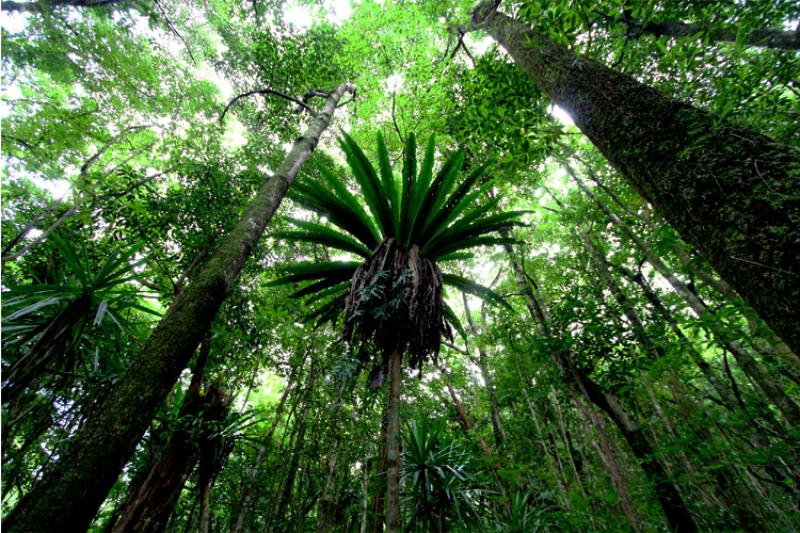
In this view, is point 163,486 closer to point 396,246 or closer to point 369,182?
point 396,246

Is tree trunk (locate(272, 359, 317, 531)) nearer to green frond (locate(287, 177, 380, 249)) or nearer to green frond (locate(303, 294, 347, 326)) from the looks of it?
green frond (locate(303, 294, 347, 326))

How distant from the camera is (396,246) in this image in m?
2.34

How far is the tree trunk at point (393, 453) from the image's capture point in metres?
1.33

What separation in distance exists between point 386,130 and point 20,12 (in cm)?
419

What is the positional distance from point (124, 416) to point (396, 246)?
1730mm

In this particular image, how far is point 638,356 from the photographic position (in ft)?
9.57

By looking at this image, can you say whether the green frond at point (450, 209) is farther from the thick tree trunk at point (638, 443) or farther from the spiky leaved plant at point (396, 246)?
the thick tree trunk at point (638, 443)

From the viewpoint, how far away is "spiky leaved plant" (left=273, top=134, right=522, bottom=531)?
1.97 meters

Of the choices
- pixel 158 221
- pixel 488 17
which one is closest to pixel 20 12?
pixel 158 221

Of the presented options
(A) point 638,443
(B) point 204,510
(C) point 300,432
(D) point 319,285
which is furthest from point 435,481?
(D) point 319,285

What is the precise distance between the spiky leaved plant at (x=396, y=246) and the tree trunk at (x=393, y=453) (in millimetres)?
12

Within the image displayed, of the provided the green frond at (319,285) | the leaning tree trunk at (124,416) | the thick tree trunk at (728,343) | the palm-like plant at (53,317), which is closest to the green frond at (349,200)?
the green frond at (319,285)

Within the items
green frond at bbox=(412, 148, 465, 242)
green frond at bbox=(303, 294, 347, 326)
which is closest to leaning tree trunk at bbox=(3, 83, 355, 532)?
green frond at bbox=(303, 294, 347, 326)

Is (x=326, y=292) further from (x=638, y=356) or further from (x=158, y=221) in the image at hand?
(x=638, y=356)
